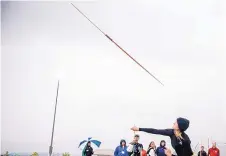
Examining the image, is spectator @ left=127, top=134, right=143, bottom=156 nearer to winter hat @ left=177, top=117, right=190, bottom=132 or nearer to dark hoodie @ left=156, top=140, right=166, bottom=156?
dark hoodie @ left=156, top=140, right=166, bottom=156

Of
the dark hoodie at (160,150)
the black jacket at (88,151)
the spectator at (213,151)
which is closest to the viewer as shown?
the dark hoodie at (160,150)

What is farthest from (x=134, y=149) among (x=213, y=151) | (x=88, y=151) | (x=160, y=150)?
(x=213, y=151)

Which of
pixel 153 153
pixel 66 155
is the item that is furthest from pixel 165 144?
pixel 66 155

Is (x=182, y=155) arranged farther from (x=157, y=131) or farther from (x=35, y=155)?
(x=35, y=155)

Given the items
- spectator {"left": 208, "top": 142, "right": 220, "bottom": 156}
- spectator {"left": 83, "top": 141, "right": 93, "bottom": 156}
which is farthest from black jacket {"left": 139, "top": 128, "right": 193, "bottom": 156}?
spectator {"left": 83, "top": 141, "right": 93, "bottom": 156}

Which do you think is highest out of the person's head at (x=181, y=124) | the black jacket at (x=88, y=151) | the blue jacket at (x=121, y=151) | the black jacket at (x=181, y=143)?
the person's head at (x=181, y=124)

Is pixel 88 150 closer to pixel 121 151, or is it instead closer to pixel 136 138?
pixel 121 151

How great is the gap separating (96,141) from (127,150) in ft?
7.45

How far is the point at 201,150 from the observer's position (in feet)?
29.5

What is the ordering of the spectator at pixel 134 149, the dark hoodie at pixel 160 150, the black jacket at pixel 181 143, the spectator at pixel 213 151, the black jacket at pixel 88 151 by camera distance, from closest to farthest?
the black jacket at pixel 181 143 < the dark hoodie at pixel 160 150 < the spectator at pixel 134 149 < the spectator at pixel 213 151 < the black jacket at pixel 88 151

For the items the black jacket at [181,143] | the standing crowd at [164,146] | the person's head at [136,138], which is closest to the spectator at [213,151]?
the standing crowd at [164,146]

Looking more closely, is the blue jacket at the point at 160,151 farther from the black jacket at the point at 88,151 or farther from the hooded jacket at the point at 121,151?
the black jacket at the point at 88,151

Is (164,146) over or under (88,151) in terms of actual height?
over

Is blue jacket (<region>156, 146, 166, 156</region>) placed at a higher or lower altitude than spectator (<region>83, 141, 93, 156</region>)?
higher
